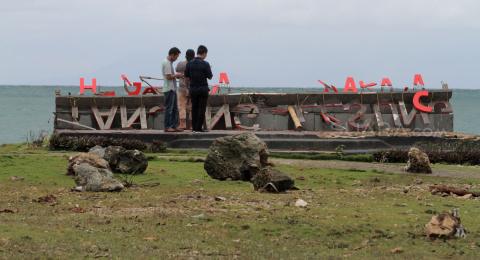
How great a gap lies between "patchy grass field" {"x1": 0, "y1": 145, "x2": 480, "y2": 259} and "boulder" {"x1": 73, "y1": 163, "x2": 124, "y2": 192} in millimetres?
214

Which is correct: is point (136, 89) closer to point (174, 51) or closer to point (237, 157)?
point (174, 51)

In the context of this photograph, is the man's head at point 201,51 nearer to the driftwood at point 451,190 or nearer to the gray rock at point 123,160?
the gray rock at point 123,160

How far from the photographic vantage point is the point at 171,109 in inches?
845

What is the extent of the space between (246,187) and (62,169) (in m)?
3.76

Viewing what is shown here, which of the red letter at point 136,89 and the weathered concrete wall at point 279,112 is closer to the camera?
the weathered concrete wall at point 279,112

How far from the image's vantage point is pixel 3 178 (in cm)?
1481

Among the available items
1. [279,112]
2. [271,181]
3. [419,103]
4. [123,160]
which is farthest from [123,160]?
[419,103]

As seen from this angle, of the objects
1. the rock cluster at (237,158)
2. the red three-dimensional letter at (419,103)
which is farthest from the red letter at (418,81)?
the rock cluster at (237,158)

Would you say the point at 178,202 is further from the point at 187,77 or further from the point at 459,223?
the point at 187,77

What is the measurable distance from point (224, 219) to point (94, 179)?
3.11m

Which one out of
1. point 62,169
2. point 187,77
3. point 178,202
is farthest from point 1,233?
point 187,77

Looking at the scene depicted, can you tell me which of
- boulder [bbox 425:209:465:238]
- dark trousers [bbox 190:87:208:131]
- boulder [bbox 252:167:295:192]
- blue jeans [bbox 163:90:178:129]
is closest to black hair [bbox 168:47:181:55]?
blue jeans [bbox 163:90:178:129]

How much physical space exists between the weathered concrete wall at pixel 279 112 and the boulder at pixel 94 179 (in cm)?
916

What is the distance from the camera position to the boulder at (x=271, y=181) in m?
13.1
